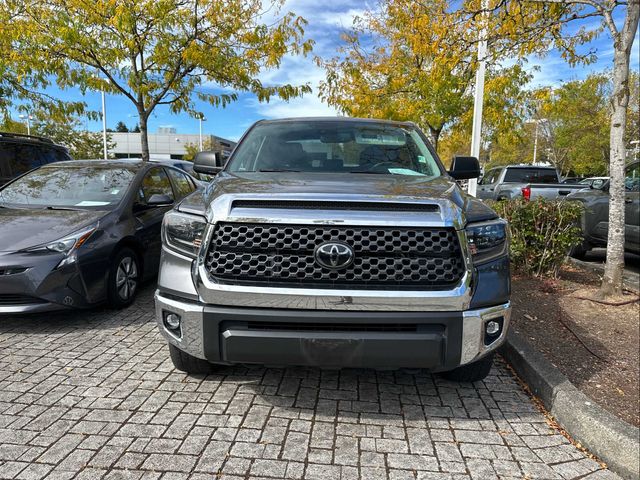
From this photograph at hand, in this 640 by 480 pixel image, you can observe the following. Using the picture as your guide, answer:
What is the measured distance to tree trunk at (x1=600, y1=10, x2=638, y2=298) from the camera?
458 cm

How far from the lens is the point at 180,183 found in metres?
6.54

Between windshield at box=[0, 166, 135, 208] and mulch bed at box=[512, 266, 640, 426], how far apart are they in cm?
456

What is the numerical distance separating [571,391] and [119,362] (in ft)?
10.7

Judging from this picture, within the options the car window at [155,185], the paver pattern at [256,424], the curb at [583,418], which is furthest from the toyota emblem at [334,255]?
the car window at [155,185]

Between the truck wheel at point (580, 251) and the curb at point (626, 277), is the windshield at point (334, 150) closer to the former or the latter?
the curb at point (626, 277)

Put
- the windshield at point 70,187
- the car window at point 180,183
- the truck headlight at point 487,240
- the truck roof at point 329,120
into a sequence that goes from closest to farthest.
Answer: the truck headlight at point 487,240, the truck roof at point 329,120, the windshield at point 70,187, the car window at point 180,183

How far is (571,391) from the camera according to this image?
2855 millimetres

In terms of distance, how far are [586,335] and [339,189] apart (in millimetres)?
2941

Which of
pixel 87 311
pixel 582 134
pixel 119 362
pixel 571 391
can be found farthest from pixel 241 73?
pixel 582 134

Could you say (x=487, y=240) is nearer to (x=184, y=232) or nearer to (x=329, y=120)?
(x=184, y=232)

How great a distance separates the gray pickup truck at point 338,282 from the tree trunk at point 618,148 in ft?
9.68

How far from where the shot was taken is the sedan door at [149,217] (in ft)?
16.9

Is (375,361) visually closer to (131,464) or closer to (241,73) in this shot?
(131,464)

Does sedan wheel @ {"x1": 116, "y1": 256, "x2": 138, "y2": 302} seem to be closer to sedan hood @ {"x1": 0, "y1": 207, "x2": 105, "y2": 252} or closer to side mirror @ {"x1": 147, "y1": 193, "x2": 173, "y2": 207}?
sedan hood @ {"x1": 0, "y1": 207, "x2": 105, "y2": 252}
